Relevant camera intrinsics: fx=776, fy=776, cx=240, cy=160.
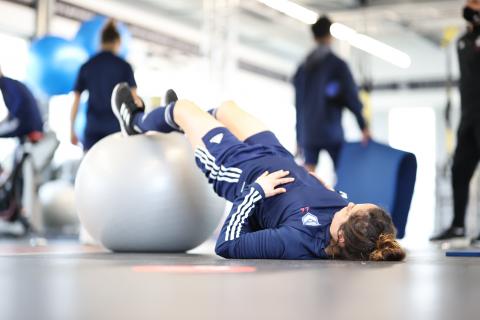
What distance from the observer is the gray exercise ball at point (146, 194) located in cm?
358

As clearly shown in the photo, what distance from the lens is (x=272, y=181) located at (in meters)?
2.98

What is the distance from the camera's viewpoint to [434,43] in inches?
735

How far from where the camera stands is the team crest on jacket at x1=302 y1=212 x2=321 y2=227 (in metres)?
2.86

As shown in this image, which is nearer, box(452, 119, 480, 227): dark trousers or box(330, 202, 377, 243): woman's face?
box(330, 202, 377, 243): woman's face

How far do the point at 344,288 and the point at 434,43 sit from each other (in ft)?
58.1

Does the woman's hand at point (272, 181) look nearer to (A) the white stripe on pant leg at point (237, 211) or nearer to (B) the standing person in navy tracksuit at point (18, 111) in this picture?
(A) the white stripe on pant leg at point (237, 211)

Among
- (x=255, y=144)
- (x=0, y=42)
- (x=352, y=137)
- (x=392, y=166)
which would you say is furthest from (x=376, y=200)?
(x=352, y=137)

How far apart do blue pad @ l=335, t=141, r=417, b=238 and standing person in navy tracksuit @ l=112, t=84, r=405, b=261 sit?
1.15 meters

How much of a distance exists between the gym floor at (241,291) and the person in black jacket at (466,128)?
9.16 feet

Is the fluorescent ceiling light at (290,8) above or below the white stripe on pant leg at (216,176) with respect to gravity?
above

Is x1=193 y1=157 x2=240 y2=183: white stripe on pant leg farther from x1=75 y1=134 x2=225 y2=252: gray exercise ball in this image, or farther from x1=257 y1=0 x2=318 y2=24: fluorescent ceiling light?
x1=257 y1=0 x2=318 y2=24: fluorescent ceiling light

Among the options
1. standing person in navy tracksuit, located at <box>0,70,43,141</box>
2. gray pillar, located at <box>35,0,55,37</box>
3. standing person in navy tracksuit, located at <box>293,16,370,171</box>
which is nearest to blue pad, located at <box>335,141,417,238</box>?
standing person in navy tracksuit, located at <box>293,16,370,171</box>

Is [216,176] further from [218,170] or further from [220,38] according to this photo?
[220,38]

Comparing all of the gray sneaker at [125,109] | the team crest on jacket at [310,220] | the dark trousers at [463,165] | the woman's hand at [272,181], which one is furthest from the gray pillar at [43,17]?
the team crest on jacket at [310,220]
